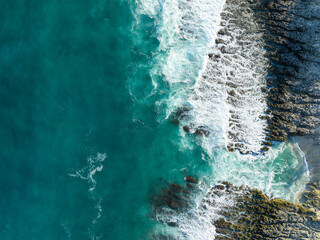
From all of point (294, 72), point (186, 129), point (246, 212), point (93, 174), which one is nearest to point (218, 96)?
point (186, 129)

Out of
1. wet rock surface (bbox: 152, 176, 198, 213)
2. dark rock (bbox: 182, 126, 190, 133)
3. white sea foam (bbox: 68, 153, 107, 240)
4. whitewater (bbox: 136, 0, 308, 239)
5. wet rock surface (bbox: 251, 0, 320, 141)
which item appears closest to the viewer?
white sea foam (bbox: 68, 153, 107, 240)

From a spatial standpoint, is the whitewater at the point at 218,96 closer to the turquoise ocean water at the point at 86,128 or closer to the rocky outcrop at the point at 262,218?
the turquoise ocean water at the point at 86,128

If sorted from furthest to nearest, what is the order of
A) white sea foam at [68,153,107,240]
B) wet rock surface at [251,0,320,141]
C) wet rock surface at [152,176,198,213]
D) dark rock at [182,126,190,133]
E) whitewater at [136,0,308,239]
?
1. wet rock surface at [251,0,320,141]
2. dark rock at [182,126,190,133]
3. whitewater at [136,0,308,239]
4. wet rock surface at [152,176,198,213]
5. white sea foam at [68,153,107,240]

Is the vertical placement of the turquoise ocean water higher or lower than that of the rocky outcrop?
higher

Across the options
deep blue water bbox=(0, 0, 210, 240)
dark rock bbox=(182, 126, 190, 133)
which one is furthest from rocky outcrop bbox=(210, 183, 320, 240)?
dark rock bbox=(182, 126, 190, 133)

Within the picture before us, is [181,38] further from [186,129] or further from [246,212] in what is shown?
[246,212]

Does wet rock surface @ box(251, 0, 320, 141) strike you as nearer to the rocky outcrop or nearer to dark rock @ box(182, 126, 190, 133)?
the rocky outcrop
